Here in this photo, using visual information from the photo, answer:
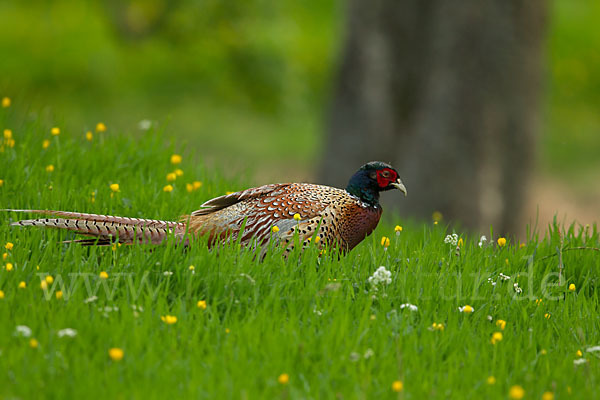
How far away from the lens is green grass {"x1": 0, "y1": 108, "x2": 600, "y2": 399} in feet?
10.6

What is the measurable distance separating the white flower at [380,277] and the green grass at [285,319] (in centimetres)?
8

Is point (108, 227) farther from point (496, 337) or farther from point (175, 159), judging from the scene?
point (496, 337)

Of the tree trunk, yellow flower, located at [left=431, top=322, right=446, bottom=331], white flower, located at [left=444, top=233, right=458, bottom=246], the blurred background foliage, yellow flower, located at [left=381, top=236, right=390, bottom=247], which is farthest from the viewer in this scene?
the blurred background foliage

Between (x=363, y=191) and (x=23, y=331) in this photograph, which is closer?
(x=23, y=331)

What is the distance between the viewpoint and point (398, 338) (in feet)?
12.0

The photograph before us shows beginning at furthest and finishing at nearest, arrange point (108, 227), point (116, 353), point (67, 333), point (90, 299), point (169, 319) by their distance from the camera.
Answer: point (108, 227)
point (90, 299)
point (169, 319)
point (67, 333)
point (116, 353)

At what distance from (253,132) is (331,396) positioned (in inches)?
607

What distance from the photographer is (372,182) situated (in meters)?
4.75

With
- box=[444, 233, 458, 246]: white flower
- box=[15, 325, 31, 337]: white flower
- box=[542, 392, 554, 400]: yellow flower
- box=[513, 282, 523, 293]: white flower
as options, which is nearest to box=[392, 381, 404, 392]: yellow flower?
box=[542, 392, 554, 400]: yellow flower

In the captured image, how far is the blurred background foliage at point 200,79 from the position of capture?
51.0 feet

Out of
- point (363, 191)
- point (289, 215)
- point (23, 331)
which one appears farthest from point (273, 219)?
point (23, 331)

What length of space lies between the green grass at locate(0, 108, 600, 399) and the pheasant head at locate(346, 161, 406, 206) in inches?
13.9

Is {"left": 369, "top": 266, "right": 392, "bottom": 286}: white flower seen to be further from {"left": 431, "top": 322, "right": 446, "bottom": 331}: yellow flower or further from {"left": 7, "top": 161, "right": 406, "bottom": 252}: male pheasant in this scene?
{"left": 7, "top": 161, "right": 406, "bottom": 252}: male pheasant

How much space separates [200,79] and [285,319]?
51.5ft
